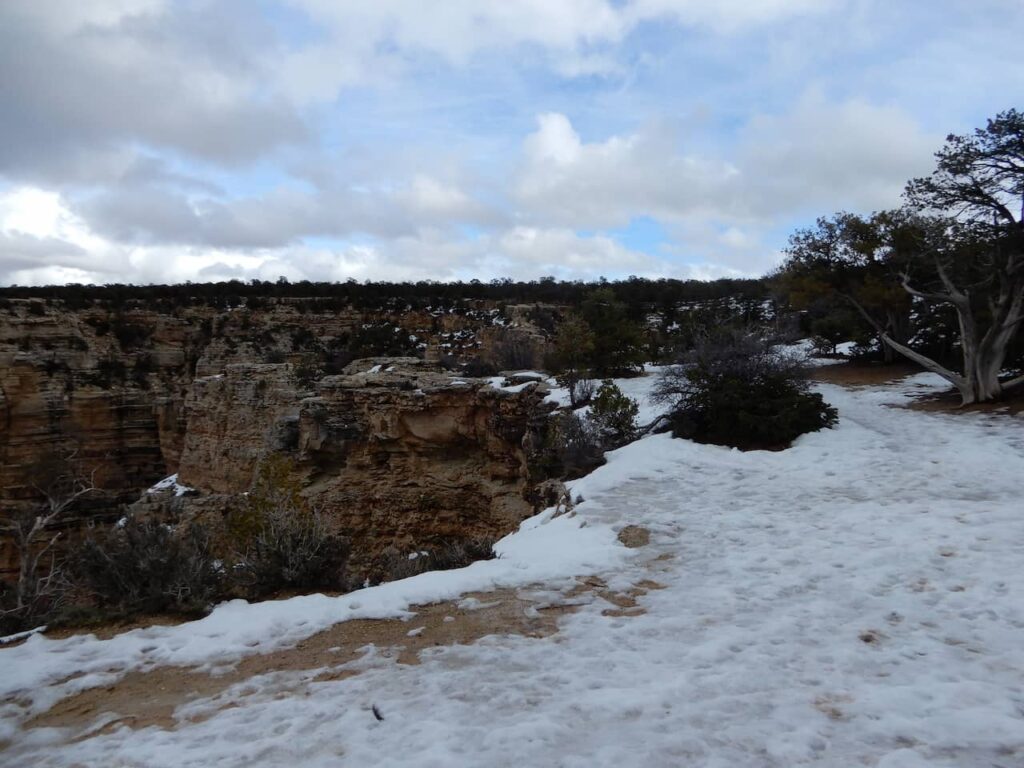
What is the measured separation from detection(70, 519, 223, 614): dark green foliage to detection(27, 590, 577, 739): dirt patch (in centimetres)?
115

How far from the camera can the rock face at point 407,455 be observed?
13.5 metres

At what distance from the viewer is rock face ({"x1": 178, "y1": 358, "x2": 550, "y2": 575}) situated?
44.4 feet

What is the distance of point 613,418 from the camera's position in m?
10.8

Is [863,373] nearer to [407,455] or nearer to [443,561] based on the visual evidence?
[407,455]

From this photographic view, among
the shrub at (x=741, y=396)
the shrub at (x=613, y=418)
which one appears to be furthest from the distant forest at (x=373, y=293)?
the shrub at (x=613, y=418)

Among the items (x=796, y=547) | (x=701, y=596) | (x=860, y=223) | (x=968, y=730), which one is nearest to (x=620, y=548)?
(x=701, y=596)

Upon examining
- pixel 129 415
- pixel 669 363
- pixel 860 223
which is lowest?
pixel 129 415

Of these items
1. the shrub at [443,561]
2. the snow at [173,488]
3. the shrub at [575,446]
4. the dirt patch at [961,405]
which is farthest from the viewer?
the snow at [173,488]

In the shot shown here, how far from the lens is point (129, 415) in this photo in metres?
23.5

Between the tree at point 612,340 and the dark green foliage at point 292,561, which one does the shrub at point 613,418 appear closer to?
the dark green foliage at point 292,561

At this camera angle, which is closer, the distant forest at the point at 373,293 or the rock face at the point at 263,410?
the rock face at the point at 263,410

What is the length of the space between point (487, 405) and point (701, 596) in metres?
9.33

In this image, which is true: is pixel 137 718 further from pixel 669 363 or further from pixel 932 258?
pixel 932 258

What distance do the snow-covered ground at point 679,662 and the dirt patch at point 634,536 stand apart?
0.34ft
